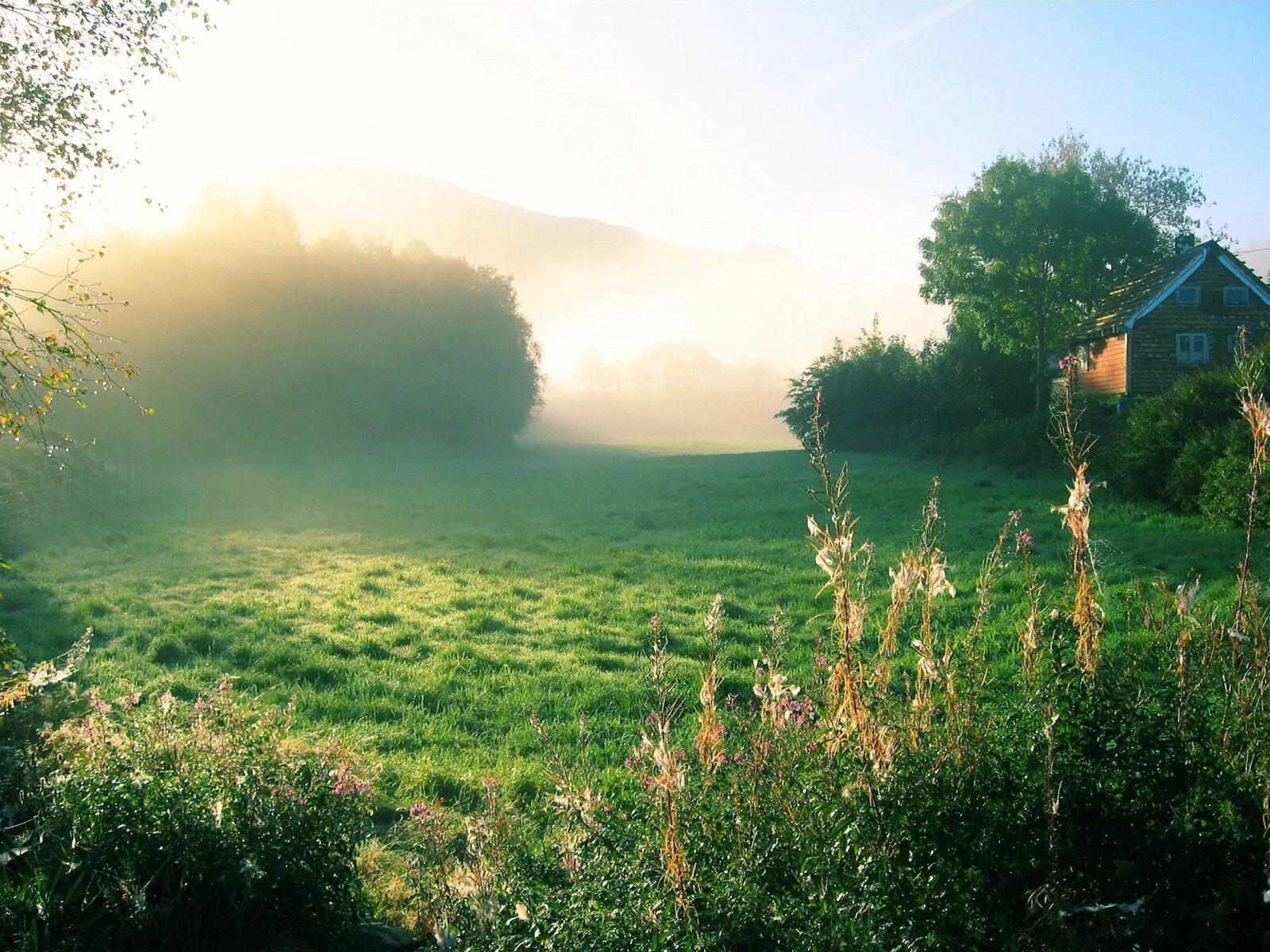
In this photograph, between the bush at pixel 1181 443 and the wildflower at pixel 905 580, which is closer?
the wildflower at pixel 905 580

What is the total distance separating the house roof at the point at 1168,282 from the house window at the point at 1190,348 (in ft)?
6.50

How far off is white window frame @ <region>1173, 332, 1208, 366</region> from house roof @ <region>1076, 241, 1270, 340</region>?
6.24 feet

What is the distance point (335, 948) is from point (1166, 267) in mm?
45572

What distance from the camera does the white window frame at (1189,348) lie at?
125ft

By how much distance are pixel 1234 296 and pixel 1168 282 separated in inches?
133

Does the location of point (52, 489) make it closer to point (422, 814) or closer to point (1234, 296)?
point (422, 814)

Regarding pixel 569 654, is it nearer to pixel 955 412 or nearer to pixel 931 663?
pixel 931 663

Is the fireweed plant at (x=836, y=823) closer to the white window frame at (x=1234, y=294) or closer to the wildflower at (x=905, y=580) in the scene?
the wildflower at (x=905, y=580)

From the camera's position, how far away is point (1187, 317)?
3806cm

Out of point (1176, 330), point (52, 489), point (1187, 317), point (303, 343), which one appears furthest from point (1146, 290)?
point (303, 343)

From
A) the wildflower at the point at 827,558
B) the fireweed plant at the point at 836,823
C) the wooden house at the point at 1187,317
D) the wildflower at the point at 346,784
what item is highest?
the wooden house at the point at 1187,317

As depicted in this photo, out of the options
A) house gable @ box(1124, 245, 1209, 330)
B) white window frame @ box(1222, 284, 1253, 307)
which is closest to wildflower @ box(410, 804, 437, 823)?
house gable @ box(1124, 245, 1209, 330)

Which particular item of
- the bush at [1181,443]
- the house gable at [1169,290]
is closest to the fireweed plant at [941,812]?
the bush at [1181,443]

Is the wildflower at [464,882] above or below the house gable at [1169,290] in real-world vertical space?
below
